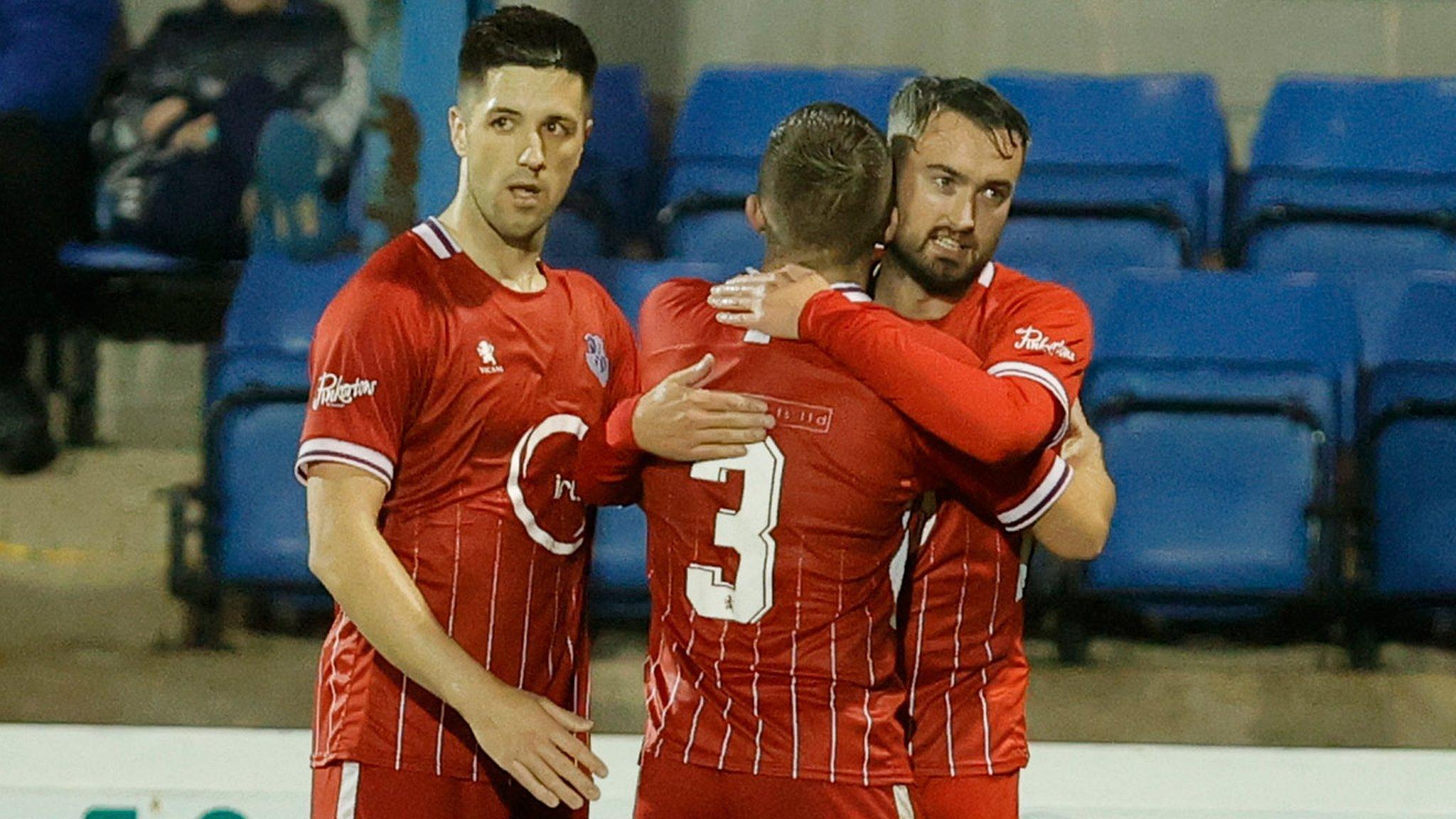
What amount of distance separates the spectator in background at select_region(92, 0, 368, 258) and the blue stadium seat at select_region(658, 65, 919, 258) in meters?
0.92

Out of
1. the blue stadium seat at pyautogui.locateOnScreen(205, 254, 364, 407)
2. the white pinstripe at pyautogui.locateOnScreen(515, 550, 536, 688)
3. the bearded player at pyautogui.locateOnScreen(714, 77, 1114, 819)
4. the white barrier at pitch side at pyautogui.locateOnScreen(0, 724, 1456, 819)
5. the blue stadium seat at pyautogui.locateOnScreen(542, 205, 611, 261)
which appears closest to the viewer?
the bearded player at pyautogui.locateOnScreen(714, 77, 1114, 819)

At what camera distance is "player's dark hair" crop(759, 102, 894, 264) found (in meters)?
1.99

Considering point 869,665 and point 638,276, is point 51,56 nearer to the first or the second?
point 638,276

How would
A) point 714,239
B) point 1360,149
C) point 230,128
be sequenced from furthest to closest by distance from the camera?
point 1360,149, point 230,128, point 714,239

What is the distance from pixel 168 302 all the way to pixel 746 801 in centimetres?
319

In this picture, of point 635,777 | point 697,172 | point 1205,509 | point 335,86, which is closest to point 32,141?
point 335,86

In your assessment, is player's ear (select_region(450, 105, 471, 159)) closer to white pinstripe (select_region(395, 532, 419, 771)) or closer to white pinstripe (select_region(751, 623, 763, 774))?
white pinstripe (select_region(395, 532, 419, 771))

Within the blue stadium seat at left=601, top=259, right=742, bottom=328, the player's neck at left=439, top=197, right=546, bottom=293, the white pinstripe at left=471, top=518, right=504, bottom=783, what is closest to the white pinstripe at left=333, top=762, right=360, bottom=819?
the white pinstripe at left=471, top=518, right=504, bottom=783

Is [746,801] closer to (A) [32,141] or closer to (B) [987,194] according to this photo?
(B) [987,194]

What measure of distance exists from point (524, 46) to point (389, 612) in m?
0.70

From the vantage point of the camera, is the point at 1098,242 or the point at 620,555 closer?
the point at 620,555

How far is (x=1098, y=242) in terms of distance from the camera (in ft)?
14.8

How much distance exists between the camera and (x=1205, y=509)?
3936 mm

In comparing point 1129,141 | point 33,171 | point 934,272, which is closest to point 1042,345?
point 934,272
